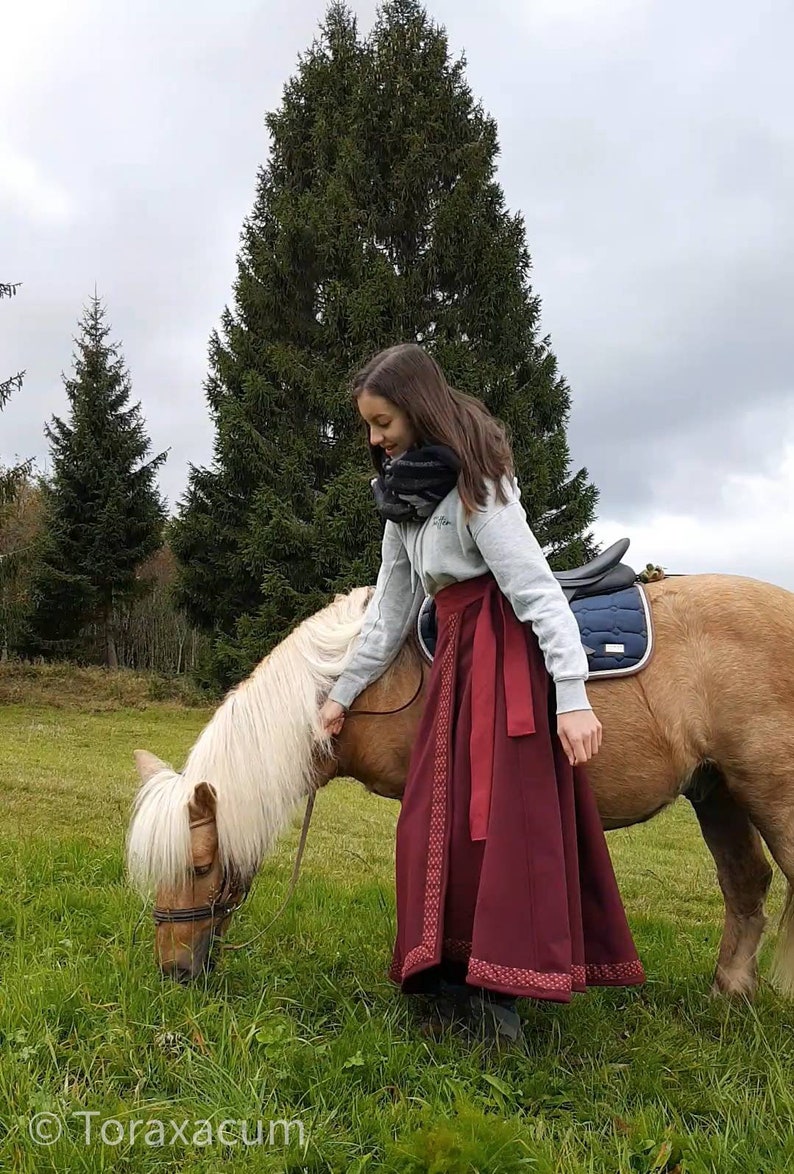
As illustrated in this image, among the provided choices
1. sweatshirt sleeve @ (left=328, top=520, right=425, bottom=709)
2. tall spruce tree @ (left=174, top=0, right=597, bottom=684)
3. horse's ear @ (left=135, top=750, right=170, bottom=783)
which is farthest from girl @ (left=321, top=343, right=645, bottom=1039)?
tall spruce tree @ (left=174, top=0, right=597, bottom=684)

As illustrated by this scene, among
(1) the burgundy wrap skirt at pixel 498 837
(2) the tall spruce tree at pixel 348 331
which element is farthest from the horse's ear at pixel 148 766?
(2) the tall spruce tree at pixel 348 331

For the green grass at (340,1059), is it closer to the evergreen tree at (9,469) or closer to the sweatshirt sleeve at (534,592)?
the sweatshirt sleeve at (534,592)

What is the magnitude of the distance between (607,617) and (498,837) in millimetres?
872

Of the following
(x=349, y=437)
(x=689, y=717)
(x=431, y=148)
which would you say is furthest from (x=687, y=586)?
(x=431, y=148)

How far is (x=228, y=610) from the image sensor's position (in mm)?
17562

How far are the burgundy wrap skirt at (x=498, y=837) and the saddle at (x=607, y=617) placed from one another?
21cm

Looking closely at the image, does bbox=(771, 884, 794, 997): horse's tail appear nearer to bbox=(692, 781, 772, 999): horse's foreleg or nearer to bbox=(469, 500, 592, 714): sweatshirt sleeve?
bbox=(692, 781, 772, 999): horse's foreleg

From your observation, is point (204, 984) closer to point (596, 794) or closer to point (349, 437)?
point (596, 794)

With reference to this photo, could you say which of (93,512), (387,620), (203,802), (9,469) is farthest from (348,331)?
(203,802)

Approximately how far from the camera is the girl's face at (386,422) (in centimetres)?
254

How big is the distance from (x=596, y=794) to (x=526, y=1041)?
762mm

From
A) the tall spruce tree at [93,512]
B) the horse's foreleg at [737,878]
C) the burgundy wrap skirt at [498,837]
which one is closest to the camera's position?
the burgundy wrap skirt at [498,837]

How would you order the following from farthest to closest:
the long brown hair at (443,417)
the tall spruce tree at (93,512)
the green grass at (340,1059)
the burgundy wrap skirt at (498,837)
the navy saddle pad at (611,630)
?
the tall spruce tree at (93,512), the navy saddle pad at (611,630), the long brown hair at (443,417), the burgundy wrap skirt at (498,837), the green grass at (340,1059)

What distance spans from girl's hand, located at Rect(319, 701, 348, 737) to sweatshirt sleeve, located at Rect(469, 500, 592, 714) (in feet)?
2.31
